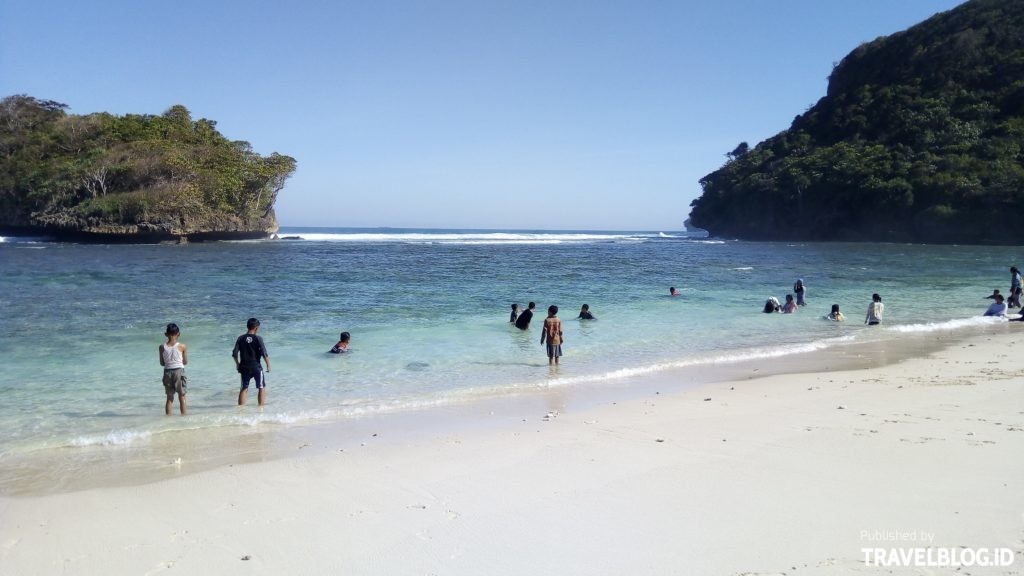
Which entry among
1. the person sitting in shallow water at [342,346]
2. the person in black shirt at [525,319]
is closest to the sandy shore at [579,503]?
the person sitting in shallow water at [342,346]

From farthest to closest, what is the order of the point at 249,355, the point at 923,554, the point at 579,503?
1. the point at 249,355
2. the point at 579,503
3. the point at 923,554

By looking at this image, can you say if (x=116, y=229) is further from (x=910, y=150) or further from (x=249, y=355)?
(x=910, y=150)

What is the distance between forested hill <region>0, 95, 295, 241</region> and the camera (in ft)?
234

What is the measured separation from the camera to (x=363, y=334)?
16531 mm

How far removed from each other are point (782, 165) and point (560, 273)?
6642cm

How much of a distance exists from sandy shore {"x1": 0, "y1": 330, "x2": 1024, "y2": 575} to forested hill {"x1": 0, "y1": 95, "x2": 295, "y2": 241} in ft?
248

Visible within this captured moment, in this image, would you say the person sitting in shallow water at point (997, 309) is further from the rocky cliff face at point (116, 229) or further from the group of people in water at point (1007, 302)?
the rocky cliff face at point (116, 229)

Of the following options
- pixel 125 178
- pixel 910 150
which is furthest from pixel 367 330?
pixel 910 150

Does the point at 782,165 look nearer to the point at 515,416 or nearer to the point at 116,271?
the point at 116,271

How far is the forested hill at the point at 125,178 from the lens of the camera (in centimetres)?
7125

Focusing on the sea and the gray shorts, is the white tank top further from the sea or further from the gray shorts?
the sea

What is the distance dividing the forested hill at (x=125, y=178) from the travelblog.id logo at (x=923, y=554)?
79.7 m

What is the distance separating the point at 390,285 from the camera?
29.5 meters

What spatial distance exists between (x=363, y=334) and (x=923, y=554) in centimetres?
1386
